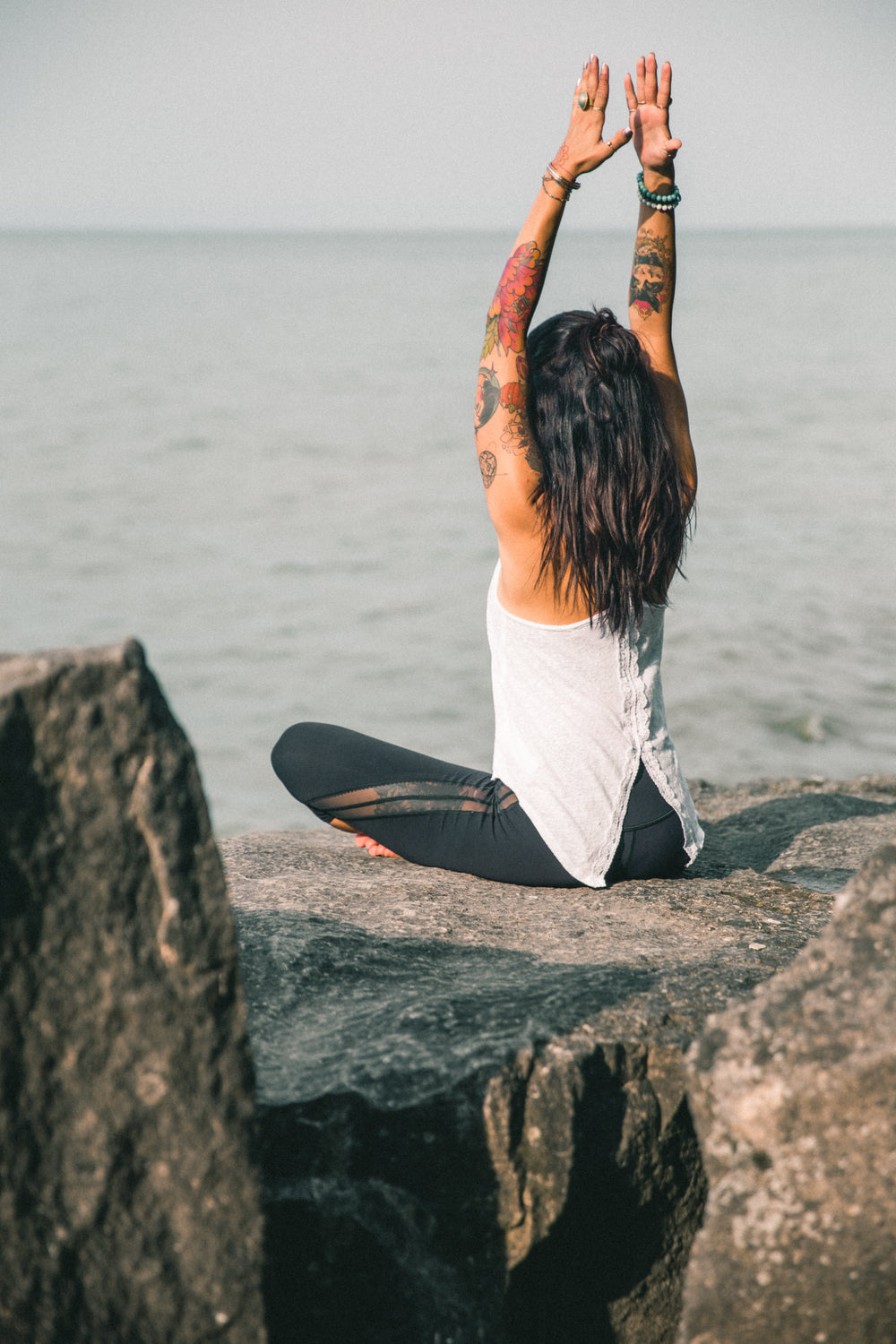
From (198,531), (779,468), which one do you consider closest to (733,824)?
(198,531)

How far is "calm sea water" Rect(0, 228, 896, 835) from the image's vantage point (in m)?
9.42

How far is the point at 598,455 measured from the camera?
8.93 ft

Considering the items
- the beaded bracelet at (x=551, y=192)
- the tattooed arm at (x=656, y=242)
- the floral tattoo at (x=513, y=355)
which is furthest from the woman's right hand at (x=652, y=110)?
the floral tattoo at (x=513, y=355)

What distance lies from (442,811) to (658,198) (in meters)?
1.85

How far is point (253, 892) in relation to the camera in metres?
2.75

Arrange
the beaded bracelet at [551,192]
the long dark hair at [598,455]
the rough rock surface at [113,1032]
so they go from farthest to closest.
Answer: the beaded bracelet at [551,192] < the long dark hair at [598,455] < the rough rock surface at [113,1032]

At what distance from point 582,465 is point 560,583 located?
31 centimetres

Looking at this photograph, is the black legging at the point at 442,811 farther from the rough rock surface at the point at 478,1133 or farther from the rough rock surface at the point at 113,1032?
the rough rock surface at the point at 113,1032

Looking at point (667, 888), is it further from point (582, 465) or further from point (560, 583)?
point (582, 465)

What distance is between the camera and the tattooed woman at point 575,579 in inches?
108

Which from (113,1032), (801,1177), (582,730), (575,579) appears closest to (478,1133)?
(801,1177)

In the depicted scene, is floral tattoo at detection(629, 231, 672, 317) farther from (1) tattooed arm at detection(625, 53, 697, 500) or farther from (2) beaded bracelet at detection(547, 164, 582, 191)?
(2) beaded bracelet at detection(547, 164, 582, 191)

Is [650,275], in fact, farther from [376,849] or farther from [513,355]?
[376,849]

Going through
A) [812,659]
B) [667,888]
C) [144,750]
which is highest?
[144,750]
